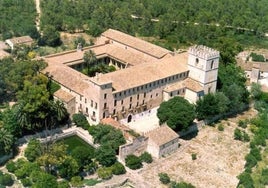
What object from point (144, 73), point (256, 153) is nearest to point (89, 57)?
point (144, 73)

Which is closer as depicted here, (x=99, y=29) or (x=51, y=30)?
(x=51, y=30)

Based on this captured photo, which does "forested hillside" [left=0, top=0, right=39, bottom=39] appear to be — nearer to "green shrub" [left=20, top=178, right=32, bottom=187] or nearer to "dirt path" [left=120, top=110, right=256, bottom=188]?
"dirt path" [left=120, top=110, right=256, bottom=188]

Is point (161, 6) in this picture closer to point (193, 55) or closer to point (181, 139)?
point (193, 55)

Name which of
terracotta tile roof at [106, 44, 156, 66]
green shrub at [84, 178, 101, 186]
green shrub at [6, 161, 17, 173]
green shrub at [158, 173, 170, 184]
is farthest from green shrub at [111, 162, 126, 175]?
terracotta tile roof at [106, 44, 156, 66]

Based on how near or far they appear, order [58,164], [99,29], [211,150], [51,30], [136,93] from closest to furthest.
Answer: [58,164] < [211,150] < [136,93] < [51,30] < [99,29]

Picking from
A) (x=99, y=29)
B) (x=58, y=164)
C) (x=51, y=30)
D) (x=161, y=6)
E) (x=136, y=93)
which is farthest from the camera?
(x=161, y=6)

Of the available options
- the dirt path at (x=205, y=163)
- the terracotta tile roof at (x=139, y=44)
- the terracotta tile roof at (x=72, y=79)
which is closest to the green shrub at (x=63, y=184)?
the dirt path at (x=205, y=163)

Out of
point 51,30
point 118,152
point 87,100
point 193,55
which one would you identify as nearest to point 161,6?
point 51,30

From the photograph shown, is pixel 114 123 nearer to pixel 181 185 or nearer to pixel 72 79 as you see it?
pixel 72 79
